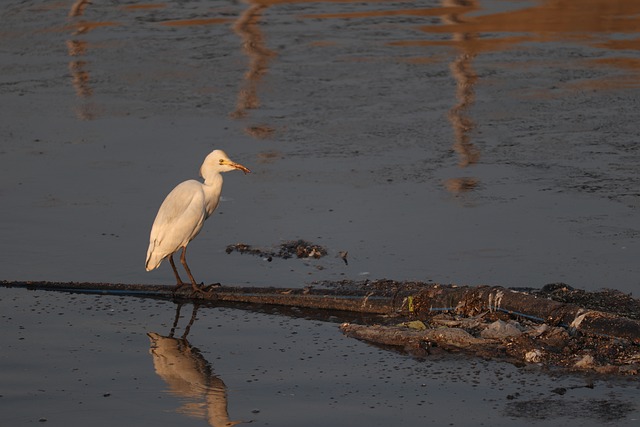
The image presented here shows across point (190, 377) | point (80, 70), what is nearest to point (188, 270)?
point (190, 377)

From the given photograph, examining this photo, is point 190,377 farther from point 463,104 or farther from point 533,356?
point 463,104

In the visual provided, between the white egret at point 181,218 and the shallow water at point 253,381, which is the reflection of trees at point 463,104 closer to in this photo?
the white egret at point 181,218

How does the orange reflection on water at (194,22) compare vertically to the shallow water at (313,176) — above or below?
above

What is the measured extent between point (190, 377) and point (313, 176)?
4.52 metres

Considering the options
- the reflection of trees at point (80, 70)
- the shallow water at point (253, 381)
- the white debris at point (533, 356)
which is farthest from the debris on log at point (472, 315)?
the reflection of trees at point (80, 70)

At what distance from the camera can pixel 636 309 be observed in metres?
8.05

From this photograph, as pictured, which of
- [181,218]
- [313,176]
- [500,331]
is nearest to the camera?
[500,331]

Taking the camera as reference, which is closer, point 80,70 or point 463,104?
point 463,104

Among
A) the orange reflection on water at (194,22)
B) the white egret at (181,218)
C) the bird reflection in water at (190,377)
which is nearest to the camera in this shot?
the bird reflection in water at (190,377)

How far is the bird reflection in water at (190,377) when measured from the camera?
6.90 metres

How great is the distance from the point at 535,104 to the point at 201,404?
8128mm

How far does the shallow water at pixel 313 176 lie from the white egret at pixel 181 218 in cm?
40

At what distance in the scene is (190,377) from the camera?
750 centimetres

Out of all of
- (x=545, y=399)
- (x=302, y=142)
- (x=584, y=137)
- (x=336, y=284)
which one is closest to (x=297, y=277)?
(x=336, y=284)
